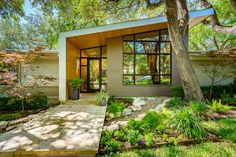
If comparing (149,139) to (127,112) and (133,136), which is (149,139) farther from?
(127,112)

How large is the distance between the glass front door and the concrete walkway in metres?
6.88

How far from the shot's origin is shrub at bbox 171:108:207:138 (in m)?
5.02

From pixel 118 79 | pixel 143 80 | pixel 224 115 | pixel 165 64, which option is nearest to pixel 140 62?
pixel 143 80

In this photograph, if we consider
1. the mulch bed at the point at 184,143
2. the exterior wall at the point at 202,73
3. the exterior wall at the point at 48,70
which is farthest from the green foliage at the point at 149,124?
the exterior wall at the point at 202,73

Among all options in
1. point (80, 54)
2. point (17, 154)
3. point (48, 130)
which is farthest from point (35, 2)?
point (17, 154)

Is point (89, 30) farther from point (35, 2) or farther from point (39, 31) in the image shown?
point (39, 31)

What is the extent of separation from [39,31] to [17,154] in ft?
90.6

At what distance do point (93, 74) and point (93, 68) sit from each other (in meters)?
0.41

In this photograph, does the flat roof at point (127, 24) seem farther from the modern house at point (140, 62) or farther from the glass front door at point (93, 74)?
the glass front door at point (93, 74)

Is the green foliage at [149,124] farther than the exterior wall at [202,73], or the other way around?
the exterior wall at [202,73]

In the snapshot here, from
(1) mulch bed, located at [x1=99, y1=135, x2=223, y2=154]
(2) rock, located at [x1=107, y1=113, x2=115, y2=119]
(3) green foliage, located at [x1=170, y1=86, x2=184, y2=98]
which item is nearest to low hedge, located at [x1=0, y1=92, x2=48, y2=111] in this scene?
(2) rock, located at [x1=107, y1=113, x2=115, y2=119]

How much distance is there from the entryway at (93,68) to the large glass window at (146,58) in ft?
8.97

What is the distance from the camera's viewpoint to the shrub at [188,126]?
5.02m

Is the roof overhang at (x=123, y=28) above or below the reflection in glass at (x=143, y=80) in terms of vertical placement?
above
